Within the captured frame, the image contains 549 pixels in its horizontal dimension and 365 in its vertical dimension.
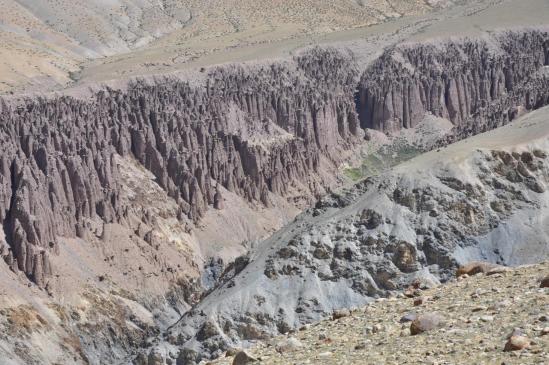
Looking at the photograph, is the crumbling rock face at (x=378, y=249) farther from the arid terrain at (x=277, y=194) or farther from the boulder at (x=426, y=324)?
the boulder at (x=426, y=324)

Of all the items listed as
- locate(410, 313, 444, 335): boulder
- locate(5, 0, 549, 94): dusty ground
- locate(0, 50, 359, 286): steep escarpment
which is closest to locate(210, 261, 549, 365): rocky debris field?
locate(410, 313, 444, 335): boulder

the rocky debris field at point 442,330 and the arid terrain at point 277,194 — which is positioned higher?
the rocky debris field at point 442,330

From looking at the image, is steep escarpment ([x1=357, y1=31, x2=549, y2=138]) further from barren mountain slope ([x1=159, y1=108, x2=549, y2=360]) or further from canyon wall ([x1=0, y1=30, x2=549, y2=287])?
barren mountain slope ([x1=159, y1=108, x2=549, y2=360])

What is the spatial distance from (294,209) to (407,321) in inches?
4476

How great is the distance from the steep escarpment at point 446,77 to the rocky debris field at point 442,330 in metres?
143

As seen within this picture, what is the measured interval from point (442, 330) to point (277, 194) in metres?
117

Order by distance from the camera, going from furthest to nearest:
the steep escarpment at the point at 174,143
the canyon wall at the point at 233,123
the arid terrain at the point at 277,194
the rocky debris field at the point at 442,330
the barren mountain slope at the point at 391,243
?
the canyon wall at the point at 233,123
the steep escarpment at the point at 174,143
the barren mountain slope at the point at 391,243
the arid terrain at the point at 277,194
the rocky debris field at the point at 442,330

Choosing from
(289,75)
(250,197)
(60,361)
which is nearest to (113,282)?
(60,361)

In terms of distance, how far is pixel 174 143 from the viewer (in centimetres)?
13325

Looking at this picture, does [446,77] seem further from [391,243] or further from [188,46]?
[391,243]

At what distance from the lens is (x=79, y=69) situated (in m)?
164

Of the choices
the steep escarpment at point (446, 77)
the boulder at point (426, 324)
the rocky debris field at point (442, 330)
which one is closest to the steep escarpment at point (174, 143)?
the steep escarpment at point (446, 77)

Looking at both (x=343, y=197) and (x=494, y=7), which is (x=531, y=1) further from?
(x=343, y=197)

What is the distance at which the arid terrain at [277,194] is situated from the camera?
29766 mm
